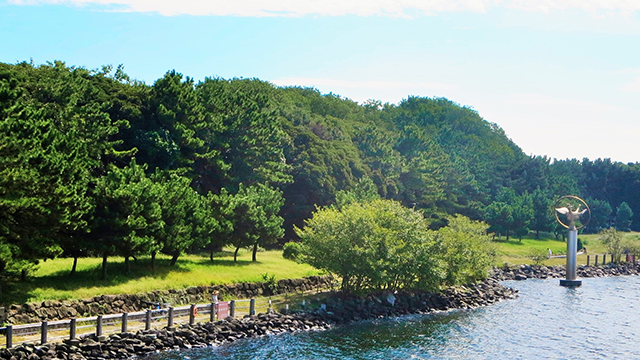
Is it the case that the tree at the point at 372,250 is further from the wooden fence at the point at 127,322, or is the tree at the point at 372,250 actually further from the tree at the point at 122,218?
the tree at the point at 122,218

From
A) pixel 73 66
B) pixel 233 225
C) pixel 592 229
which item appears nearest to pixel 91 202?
pixel 233 225

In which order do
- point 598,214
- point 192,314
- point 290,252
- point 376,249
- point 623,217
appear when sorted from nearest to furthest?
point 192,314 → point 376,249 → point 290,252 → point 598,214 → point 623,217

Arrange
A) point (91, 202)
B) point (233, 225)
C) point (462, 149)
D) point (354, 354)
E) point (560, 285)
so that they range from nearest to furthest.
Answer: point (354, 354)
point (91, 202)
point (233, 225)
point (560, 285)
point (462, 149)

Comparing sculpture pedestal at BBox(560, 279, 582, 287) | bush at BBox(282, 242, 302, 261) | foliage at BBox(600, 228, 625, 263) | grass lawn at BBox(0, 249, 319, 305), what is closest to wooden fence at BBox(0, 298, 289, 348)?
grass lawn at BBox(0, 249, 319, 305)

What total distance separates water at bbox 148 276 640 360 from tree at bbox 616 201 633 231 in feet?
388

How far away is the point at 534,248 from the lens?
129125 mm

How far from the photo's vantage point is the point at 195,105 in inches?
3219

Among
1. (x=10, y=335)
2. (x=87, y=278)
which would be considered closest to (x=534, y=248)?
(x=87, y=278)

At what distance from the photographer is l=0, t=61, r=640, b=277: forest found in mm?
47750

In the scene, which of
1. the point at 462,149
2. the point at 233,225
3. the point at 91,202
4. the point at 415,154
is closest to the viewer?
the point at 91,202

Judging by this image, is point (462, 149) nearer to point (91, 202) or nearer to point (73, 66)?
point (73, 66)

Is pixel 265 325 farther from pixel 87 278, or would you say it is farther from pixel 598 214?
pixel 598 214

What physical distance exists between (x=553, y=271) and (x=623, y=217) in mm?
86300

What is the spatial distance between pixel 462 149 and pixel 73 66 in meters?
122
